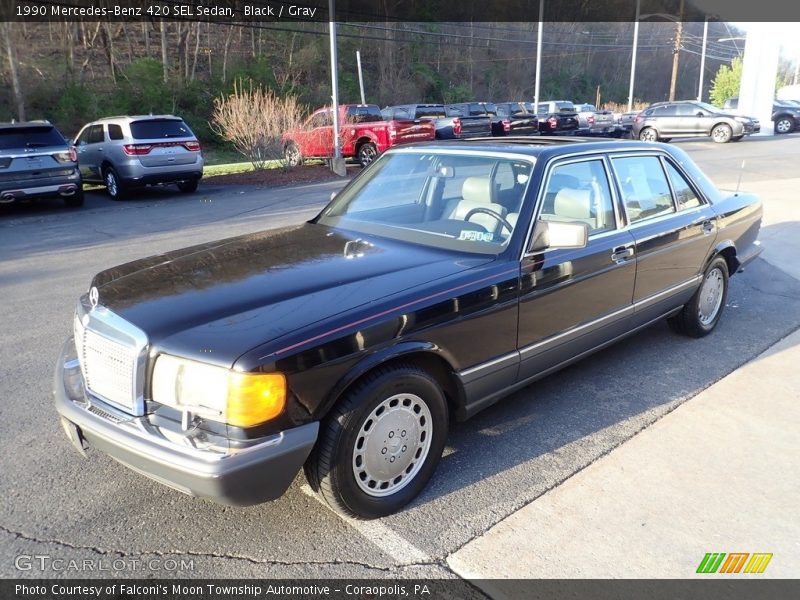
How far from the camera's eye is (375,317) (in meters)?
2.89

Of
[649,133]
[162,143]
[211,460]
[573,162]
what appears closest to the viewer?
[211,460]

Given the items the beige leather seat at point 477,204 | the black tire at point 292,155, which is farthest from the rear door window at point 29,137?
the beige leather seat at point 477,204

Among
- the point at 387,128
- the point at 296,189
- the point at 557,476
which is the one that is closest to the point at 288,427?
the point at 557,476

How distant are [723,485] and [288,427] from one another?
7.29 feet

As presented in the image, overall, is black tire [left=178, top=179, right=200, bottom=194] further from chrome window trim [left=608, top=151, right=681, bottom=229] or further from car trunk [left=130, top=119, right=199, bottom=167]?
chrome window trim [left=608, top=151, right=681, bottom=229]

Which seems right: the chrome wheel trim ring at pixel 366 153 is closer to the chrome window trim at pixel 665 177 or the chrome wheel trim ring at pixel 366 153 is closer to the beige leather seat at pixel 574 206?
the chrome window trim at pixel 665 177

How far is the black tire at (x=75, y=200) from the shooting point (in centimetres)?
1329

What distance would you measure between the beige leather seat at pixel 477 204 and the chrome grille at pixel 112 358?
198 cm

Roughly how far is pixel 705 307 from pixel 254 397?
4.24 m

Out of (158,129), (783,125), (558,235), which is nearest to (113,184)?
(158,129)

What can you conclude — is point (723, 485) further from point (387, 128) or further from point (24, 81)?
point (24, 81)

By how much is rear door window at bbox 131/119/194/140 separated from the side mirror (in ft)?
41.6

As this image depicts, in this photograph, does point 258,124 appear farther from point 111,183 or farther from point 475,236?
point 475,236

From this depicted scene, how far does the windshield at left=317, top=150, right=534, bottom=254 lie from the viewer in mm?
3779
